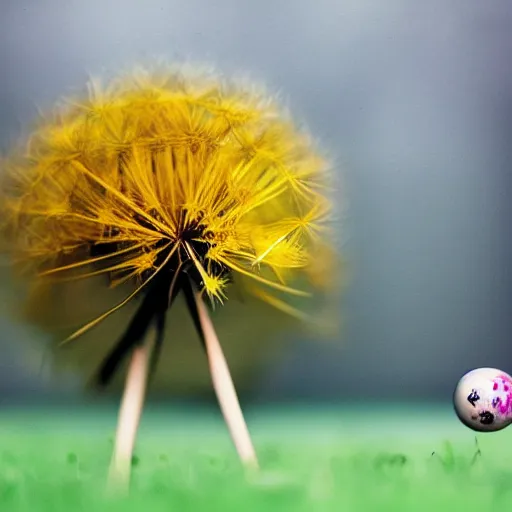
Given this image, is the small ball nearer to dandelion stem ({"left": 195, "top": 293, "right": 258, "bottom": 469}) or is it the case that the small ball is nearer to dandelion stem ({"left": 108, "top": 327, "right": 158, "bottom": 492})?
dandelion stem ({"left": 195, "top": 293, "right": 258, "bottom": 469})

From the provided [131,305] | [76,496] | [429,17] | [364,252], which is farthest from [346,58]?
[76,496]

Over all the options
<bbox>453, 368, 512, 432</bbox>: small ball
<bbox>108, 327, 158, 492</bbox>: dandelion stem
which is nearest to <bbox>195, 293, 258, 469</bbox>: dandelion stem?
<bbox>108, 327, 158, 492</bbox>: dandelion stem

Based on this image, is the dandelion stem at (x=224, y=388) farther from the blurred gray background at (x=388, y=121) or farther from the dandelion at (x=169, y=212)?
the blurred gray background at (x=388, y=121)

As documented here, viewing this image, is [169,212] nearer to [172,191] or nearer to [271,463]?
[172,191]

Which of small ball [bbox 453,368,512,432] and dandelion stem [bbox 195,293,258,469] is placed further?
dandelion stem [bbox 195,293,258,469]

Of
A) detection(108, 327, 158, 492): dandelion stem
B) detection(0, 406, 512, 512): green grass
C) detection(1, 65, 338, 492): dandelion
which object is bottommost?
detection(0, 406, 512, 512): green grass

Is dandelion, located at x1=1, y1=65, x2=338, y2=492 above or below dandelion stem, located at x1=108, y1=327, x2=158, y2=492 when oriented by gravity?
above

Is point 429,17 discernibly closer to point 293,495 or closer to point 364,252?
point 364,252
